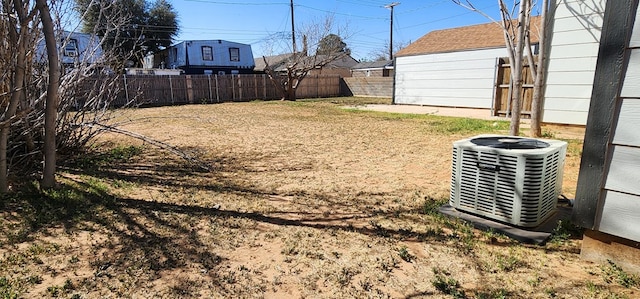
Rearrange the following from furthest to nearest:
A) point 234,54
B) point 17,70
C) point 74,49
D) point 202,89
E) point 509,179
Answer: point 234,54, point 202,89, point 74,49, point 17,70, point 509,179

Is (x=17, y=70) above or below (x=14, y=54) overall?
below

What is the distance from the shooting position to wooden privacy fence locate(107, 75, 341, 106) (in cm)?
1462

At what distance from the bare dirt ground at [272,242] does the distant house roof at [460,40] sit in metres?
9.84

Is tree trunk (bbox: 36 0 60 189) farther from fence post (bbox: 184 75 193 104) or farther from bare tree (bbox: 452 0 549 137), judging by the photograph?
fence post (bbox: 184 75 193 104)

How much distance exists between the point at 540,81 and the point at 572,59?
799 mm

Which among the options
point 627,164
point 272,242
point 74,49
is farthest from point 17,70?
point 627,164

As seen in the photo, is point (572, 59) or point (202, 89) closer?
point (572, 59)

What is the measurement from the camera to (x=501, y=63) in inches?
379

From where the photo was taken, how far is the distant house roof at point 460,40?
42.0ft

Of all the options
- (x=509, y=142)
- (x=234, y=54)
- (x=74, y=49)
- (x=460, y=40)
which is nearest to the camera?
(x=509, y=142)

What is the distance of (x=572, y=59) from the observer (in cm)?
588

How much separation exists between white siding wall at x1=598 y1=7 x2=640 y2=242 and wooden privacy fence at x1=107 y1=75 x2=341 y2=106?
46.3 ft

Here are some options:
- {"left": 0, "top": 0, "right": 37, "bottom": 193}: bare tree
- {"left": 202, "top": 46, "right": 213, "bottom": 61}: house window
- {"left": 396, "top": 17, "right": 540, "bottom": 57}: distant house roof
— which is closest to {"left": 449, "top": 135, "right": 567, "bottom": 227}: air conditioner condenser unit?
{"left": 0, "top": 0, "right": 37, "bottom": 193}: bare tree

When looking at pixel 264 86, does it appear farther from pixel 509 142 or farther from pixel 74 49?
pixel 509 142
